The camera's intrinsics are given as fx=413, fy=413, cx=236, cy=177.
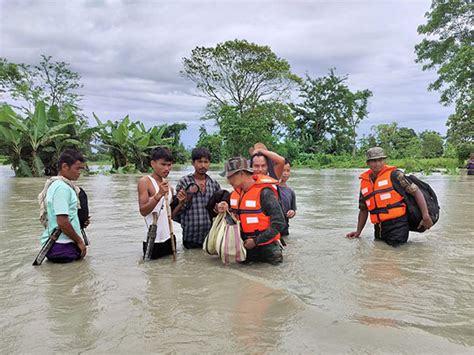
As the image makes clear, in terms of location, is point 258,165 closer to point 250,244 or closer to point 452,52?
point 250,244

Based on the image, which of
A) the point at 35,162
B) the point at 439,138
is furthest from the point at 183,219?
the point at 439,138

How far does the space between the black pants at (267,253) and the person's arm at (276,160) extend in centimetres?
119

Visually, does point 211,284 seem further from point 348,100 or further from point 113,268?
point 348,100

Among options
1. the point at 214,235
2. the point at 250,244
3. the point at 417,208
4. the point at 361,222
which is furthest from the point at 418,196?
the point at 214,235

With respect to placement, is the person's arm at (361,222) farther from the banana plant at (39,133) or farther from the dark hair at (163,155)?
the banana plant at (39,133)

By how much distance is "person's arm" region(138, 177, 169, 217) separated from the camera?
13.8ft

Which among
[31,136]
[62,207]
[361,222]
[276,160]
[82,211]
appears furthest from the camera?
[31,136]

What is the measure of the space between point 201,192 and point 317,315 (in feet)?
7.75

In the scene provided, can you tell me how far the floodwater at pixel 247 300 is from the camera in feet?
8.20

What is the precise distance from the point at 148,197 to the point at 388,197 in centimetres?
292

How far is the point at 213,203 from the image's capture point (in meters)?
4.70

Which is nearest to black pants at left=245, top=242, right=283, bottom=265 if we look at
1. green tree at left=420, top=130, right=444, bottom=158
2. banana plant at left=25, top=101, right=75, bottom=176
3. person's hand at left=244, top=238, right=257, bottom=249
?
person's hand at left=244, top=238, right=257, bottom=249

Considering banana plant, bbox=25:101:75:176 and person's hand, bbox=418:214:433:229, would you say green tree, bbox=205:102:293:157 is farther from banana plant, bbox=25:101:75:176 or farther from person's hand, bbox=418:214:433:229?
person's hand, bbox=418:214:433:229

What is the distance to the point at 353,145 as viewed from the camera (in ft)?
146
